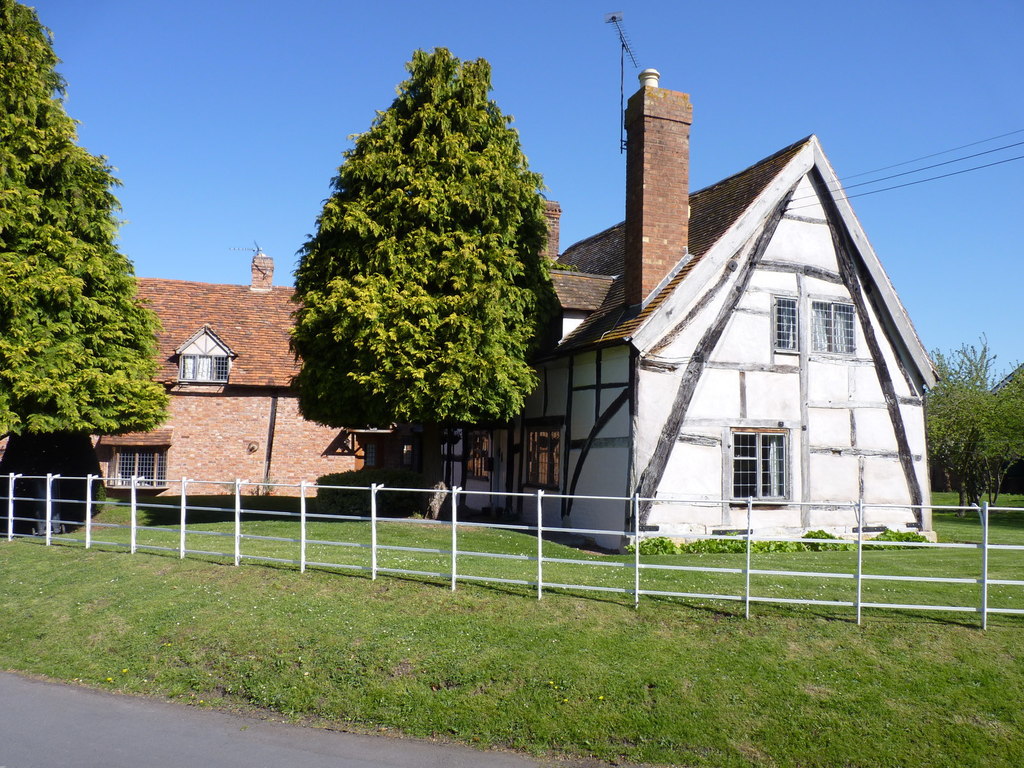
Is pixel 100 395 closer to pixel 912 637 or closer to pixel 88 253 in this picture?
pixel 88 253

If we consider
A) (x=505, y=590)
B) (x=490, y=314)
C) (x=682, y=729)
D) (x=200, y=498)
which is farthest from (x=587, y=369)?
(x=200, y=498)

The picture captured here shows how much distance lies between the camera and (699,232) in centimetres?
1845

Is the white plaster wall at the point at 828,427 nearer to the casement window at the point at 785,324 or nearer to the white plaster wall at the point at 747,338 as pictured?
the casement window at the point at 785,324

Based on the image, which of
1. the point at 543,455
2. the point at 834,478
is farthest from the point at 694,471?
the point at 543,455

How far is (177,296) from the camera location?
3275cm

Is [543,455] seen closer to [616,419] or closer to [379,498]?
[616,419]

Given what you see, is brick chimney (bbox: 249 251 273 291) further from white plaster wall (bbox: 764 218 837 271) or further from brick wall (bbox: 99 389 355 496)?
white plaster wall (bbox: 764 218 837 271)

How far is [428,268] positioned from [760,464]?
314 inches

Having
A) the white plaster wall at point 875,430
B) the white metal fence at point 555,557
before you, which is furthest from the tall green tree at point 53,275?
the white plaster wall at point 875,430

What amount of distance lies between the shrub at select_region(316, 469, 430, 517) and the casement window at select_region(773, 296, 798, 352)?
8.76m

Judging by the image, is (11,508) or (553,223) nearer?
(11,508)

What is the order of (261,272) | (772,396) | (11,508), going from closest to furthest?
(11,508)
(772,396)
(261,272)

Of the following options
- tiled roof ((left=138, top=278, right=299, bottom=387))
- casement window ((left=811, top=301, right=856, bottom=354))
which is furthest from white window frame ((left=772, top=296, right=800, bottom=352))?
tiled roof ((left=138, top=278, right=299, bottom=387))

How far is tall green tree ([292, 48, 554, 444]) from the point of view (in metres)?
17.4
